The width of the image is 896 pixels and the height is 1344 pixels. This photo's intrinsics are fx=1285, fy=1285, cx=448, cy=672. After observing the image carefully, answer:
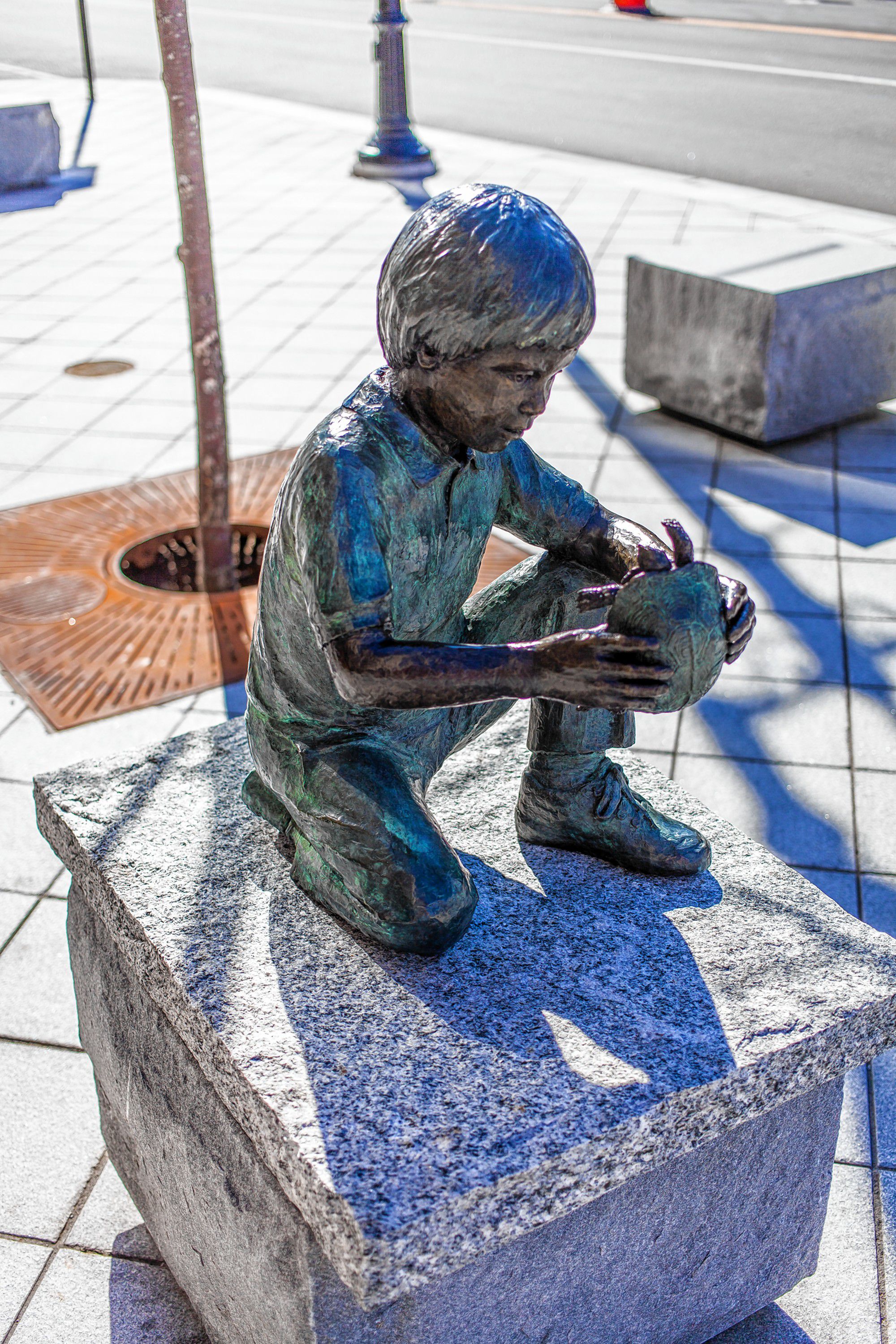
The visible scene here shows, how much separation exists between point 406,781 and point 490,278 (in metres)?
0.80

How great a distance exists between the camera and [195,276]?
4.48m

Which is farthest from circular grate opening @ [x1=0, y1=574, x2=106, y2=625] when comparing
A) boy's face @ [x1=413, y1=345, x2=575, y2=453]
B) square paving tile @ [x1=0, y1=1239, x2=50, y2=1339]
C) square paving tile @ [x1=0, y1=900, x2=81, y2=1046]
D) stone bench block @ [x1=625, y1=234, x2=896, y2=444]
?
boy's face @ [x1=413, y1=345, x2=575, y2=453]

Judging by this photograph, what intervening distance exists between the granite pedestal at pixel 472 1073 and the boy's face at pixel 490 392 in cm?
83

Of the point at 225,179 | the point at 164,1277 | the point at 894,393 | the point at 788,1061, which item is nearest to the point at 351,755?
the point at 788,1061

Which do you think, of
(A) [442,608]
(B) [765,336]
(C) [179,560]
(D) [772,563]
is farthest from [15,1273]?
(B) [765,336]

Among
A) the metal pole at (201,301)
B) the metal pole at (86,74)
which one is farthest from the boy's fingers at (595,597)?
the metal pole at (86,74)

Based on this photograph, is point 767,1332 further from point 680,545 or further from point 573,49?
point 573,49

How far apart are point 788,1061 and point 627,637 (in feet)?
2.33

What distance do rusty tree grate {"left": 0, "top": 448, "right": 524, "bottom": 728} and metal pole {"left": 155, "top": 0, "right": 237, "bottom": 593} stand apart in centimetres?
20

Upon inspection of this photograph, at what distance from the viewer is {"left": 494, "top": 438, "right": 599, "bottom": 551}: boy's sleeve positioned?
2182 mm

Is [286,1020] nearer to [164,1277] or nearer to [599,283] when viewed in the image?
[164,1277]

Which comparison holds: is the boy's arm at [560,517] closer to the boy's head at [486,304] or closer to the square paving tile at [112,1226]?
the boy's head at [486,304]

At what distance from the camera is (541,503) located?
2.19m

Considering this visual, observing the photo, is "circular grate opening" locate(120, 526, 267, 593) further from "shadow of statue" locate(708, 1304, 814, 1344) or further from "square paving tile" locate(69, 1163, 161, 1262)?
"shadow of statue" locate(708, 1304, 814, 1344)
